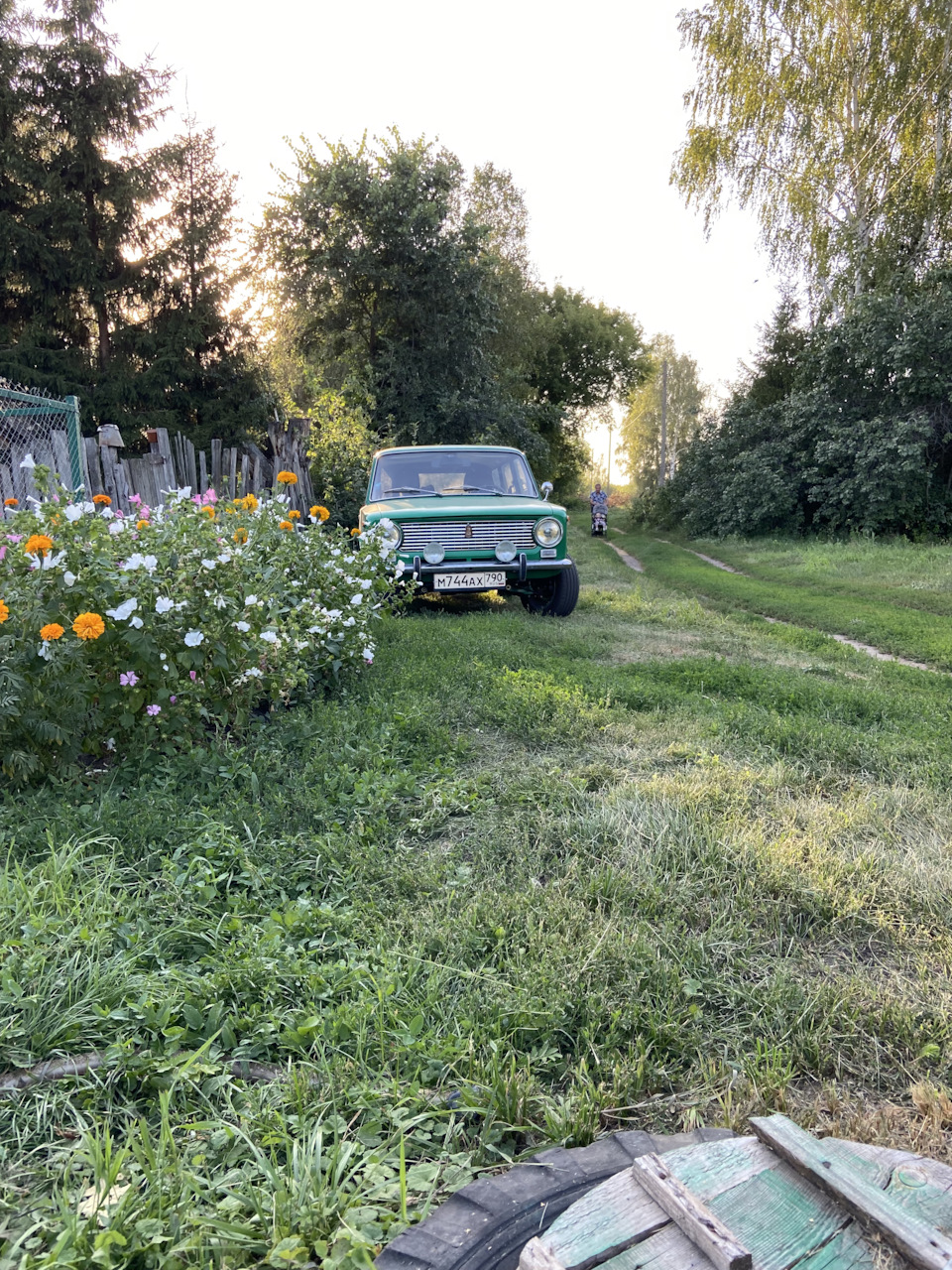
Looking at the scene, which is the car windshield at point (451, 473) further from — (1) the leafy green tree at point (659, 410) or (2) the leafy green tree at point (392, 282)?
(1) the leafy green tree at point (659, 410)

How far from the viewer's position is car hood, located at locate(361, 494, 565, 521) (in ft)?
23.3

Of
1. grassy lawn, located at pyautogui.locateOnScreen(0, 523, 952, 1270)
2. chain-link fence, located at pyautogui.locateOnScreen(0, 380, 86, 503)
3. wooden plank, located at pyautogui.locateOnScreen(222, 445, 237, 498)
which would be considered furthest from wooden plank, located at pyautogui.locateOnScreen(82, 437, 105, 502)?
grassy lawn, located at pyautogui.locateOnScreen(0, 523, 952, 1270)

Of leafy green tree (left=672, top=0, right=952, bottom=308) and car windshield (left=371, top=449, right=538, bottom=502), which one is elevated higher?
leafy green tree (left=672, top=0, right=952, bottom=308)

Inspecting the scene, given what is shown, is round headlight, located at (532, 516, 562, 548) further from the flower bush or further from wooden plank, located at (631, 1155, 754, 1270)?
Result: wooden plank, located at (631, 1155, 754, 1270)

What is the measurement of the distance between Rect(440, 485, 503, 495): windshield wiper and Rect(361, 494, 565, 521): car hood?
0.17m

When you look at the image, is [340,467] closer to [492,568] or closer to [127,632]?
[492,568]

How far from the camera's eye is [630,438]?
53344mm

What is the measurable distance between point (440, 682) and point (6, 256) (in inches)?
576

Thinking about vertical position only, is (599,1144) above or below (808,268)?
below

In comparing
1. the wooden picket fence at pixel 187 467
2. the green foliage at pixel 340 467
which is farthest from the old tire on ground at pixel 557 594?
the green foliage at pixel 340 467

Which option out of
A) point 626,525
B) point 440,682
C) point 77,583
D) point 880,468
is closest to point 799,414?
point 880,468

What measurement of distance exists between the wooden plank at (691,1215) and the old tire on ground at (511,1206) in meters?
0.11

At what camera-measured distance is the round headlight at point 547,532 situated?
7.36 m

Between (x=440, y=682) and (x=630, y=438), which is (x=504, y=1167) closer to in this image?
(x=440, y=682)
